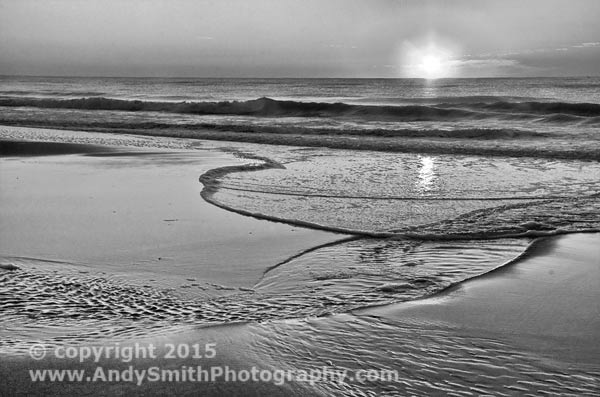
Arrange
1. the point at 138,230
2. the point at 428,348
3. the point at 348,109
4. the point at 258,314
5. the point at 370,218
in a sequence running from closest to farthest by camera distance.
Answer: the point at 428,348 < the point at 258,314 < the point at 138,230 < the point at 370,218 < the point at 348,109

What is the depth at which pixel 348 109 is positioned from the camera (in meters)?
29.0

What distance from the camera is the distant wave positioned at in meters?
24.9

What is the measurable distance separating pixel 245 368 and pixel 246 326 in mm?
474

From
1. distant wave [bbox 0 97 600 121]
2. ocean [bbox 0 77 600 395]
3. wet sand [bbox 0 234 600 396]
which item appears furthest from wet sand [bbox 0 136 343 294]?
distant wave [bbox 0 97 600 121]

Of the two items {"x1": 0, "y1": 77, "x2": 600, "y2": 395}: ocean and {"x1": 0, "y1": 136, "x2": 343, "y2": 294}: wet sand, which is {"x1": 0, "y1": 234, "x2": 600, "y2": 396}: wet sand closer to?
{"x1": 0, "y1": 77, "x2": 600, "y2": 395}: ocean

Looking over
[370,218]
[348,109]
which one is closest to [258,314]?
[370,218]

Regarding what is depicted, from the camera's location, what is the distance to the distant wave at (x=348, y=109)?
81.7 feet

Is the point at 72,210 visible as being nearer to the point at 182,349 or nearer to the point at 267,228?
the point at 267,228

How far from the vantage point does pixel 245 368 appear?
8.87ft

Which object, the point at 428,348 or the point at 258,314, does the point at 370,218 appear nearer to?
the point at 258,314

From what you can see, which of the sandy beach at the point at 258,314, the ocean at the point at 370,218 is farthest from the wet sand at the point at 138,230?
the ocean at the point at 370,218

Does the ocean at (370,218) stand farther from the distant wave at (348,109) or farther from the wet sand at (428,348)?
the distant wave at (348,109)

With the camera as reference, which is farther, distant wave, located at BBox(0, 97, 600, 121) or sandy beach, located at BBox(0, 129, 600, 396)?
distant wave, located at BBox(0, 97, 600, 121)

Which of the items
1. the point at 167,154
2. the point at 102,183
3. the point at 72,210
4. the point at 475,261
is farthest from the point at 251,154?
the point at 475,261
